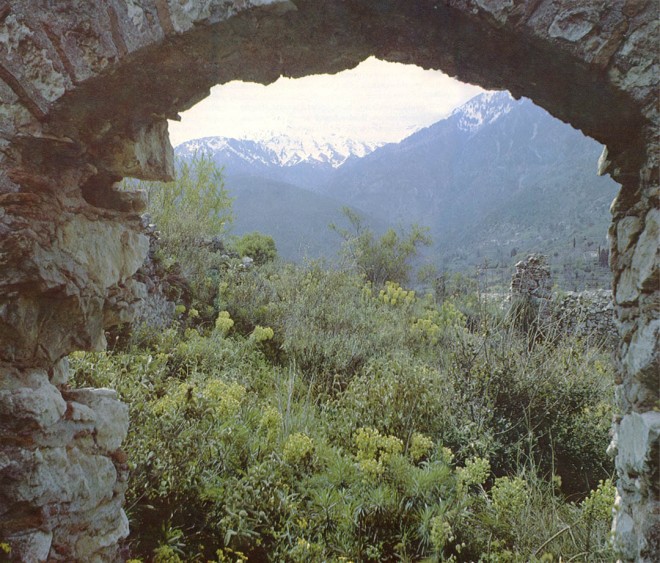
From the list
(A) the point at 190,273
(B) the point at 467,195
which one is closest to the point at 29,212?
(A) the point at 190,273

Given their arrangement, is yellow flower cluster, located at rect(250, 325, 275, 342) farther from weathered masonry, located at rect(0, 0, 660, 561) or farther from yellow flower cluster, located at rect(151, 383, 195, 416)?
weathered masonry, located at rect(0, 0, 660, 561)

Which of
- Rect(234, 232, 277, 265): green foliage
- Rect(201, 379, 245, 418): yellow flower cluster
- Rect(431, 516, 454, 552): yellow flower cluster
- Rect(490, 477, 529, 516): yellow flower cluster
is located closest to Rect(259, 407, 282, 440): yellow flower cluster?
Rect(201, 379, 245, 418): yellow flower cluster

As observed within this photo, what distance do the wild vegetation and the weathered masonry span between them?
87 cm

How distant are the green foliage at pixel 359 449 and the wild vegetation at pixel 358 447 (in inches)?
0.6

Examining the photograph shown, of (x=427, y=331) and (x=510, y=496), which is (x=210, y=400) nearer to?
(x=510, y=496)

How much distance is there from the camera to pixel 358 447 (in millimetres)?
3791

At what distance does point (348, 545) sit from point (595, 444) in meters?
2.58

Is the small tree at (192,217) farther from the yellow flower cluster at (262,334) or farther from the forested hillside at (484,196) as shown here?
the forested hillside at (484,196)

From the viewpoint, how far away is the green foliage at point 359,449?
281 centimetres

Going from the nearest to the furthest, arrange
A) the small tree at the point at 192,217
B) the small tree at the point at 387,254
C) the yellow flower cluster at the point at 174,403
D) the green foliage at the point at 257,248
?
1. the yellow flower cluster at the point at 174,403
2. the small tree at the point at 192,217
3. the green foliage at the point at 257,248
4. the small tree at the point at 387,254

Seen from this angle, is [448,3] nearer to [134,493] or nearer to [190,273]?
[134,493]

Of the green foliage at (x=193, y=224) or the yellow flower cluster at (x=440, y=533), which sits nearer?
the yellow flower cluster at (x=440, y=533)

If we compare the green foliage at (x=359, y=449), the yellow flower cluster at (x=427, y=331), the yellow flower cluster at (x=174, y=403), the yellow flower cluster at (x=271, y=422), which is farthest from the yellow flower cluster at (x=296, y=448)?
the yellow flower cluster at (x=427, y=331)

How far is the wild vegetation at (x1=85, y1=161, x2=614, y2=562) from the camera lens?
2.81 m
